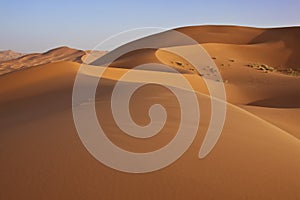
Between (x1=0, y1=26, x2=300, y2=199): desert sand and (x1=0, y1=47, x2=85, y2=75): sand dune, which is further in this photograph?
(x1=0, y1=47, x2=85, y2=75): sand dune

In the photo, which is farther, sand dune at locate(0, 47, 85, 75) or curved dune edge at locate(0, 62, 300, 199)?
sand dune at locate(0, 47, 85, 75)

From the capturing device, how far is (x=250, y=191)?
3.12 meters

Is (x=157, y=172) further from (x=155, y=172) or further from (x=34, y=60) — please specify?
(x=34, y=60)

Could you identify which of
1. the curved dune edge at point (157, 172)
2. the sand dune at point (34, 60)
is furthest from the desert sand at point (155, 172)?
the sand dune at point (34, 60)

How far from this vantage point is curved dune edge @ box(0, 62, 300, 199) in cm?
308

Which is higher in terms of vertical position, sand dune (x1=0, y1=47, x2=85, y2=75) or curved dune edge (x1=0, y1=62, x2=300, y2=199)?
sand dune (x1=0, y1=47, x2=85, y2=75)

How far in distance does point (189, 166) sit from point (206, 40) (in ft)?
101

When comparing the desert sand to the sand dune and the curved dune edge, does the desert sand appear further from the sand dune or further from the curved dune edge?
the sand dune

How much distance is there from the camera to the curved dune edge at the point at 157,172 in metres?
3.08

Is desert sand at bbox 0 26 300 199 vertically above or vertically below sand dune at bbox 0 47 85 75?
below

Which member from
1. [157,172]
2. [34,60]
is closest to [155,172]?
[157,172]

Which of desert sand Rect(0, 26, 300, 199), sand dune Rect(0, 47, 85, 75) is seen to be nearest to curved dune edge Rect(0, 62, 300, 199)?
desert sand Rect(0, 26, 300, 199)

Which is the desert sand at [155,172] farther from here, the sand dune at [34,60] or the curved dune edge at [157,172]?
the sand dune at [34,60]

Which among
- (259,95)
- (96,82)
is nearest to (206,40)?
Answer: (259,95)
